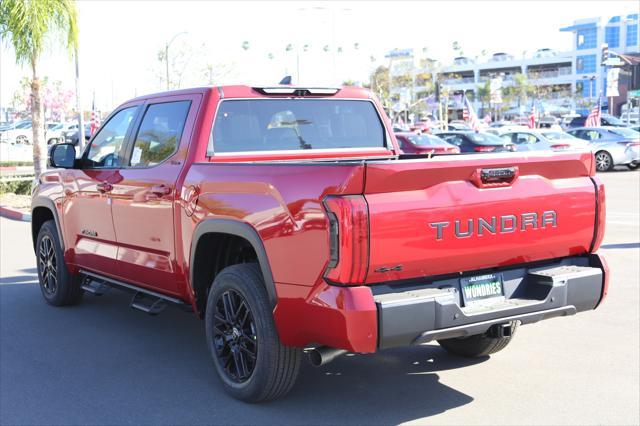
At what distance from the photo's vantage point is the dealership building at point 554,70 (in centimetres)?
10075

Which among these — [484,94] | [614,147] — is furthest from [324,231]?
[484,94]

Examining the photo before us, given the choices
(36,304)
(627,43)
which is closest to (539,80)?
(627,43)

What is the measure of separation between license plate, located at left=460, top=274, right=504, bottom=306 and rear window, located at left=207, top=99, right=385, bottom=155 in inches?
79.6

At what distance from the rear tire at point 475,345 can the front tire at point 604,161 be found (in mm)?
22643

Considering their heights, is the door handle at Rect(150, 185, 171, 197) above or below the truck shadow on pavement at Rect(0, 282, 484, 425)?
above

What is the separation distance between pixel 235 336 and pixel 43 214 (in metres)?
3.87

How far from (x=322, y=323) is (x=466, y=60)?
470ft

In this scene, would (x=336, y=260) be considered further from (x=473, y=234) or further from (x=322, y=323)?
(x=473, y=234)

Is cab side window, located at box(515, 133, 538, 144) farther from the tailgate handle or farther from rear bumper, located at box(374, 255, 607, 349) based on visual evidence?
the tailgate handle

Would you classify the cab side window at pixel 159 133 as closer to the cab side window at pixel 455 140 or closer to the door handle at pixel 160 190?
the door handle at pixel 160 190

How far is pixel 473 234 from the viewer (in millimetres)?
4254

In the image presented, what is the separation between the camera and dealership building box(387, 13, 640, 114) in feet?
331

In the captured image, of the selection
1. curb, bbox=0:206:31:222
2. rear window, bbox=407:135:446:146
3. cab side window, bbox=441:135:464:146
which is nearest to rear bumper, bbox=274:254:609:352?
curb, bbox=0:206:31:222

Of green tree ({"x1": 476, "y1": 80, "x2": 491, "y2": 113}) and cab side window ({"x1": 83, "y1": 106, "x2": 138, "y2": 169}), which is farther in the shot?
green tree ({"x1": 476, "y1": 80, "x2": 491, "y2": 113})
